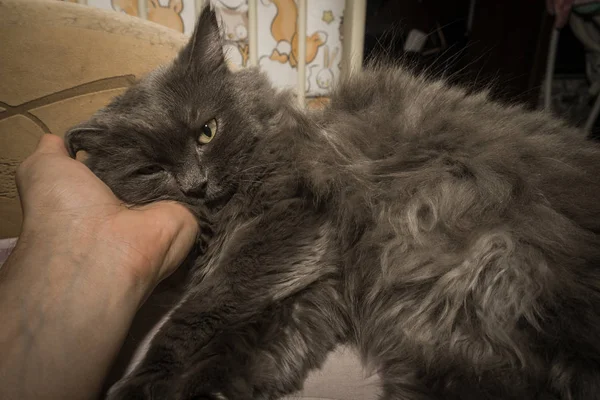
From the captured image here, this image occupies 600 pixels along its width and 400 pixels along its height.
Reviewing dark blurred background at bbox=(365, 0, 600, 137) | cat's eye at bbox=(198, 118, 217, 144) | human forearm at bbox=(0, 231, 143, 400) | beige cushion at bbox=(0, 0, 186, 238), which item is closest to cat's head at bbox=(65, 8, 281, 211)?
cat's eye at bbox=(198, 118, 217, 144)

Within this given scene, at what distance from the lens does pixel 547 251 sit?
0.91 m

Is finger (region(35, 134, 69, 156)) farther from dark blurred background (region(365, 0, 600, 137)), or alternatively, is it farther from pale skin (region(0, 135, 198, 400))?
dark blurred background (region(365, 0, 600, 137))

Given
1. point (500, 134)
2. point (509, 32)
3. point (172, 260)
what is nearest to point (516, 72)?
point (509, 32)

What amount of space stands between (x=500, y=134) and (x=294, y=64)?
4.30ft

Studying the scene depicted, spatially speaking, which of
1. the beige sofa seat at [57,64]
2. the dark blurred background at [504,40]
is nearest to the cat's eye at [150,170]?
the beige sofa seat at [57,64]

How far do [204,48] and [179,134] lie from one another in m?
0.32

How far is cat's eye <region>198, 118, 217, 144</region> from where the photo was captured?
120 cm

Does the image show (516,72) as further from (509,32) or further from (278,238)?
(278,238)

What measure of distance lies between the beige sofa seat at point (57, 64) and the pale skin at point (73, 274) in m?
0.56

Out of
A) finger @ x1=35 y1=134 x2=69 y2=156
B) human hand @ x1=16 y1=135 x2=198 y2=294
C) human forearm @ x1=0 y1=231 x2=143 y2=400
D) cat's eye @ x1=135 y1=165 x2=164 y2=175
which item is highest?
finger @ x1=35 y1=134 x2=69 y2=156

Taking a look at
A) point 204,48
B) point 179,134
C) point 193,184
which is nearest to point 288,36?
point 204,48

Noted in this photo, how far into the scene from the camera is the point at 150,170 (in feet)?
3.90

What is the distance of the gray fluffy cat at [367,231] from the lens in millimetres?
866

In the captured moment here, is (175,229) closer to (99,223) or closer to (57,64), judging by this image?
(99,223)
